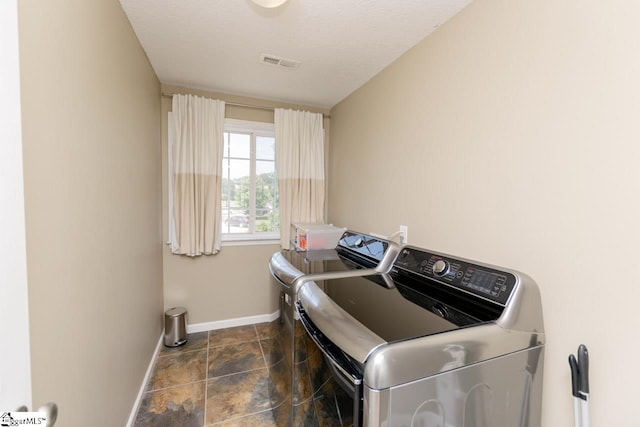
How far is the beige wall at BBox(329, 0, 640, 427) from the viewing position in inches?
34.8

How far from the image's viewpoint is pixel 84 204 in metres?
1.08


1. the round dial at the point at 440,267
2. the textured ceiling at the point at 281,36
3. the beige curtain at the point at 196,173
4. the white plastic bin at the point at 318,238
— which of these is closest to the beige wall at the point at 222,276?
the beige curtain at the point at 196,173

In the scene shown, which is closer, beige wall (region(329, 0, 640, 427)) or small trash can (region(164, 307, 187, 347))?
beige wall (region(329, 0, 640, 427))

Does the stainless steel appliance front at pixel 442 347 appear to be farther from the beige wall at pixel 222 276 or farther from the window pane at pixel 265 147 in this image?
the window pane at pixel 265 147

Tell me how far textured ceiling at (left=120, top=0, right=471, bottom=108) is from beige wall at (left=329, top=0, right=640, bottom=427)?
242mm

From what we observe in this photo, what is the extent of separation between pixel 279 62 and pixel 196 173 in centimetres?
124

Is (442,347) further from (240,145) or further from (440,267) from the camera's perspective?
(240,145)

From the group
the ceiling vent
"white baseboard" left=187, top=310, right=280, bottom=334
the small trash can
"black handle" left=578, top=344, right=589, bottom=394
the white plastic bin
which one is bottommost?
"white baseboard" left=187, top=310, right=280, bottom=334

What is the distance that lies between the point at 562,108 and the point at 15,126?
1.63 m

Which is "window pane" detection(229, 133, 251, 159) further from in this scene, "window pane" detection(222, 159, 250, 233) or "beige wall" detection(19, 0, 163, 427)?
"beige wall" detection(19, 0, 163, 427)

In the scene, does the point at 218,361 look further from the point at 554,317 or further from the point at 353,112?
the point at 353,112

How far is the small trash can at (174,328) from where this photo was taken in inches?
97.9

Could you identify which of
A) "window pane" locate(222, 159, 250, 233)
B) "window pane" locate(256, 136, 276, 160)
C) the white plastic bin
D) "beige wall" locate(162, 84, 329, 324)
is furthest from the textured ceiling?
the white plastic bin

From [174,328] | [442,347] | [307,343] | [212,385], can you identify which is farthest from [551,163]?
[174,328]
